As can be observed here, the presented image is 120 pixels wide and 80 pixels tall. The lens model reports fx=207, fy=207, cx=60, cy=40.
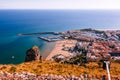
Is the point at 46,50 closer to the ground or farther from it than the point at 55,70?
farther from it

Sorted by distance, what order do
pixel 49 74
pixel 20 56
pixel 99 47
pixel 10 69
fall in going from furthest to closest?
pixel 99 47
pixel 20 56
pixel 10 69
pixel 49 74

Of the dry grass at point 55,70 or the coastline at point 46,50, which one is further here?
the coastline at point 46,50

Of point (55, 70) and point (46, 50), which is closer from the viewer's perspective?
point (55, 70)

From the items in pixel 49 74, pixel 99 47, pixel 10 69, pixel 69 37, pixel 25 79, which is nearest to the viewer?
pixel 25 79

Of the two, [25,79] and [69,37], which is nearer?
[25,79]

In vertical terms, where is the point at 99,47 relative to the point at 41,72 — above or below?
above

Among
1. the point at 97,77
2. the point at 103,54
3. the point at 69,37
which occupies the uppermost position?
the point at 69,37

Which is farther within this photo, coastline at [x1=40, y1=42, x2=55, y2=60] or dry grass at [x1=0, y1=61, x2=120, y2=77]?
coastline at [x1=40, y1=42, x2=55, y2=60]

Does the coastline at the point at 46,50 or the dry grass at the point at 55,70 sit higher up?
the coastline at the point at 46,50

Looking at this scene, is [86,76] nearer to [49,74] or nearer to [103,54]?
[49,74]

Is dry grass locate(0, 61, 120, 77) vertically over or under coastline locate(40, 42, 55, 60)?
under

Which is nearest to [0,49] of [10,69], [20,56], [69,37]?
[20,56]
